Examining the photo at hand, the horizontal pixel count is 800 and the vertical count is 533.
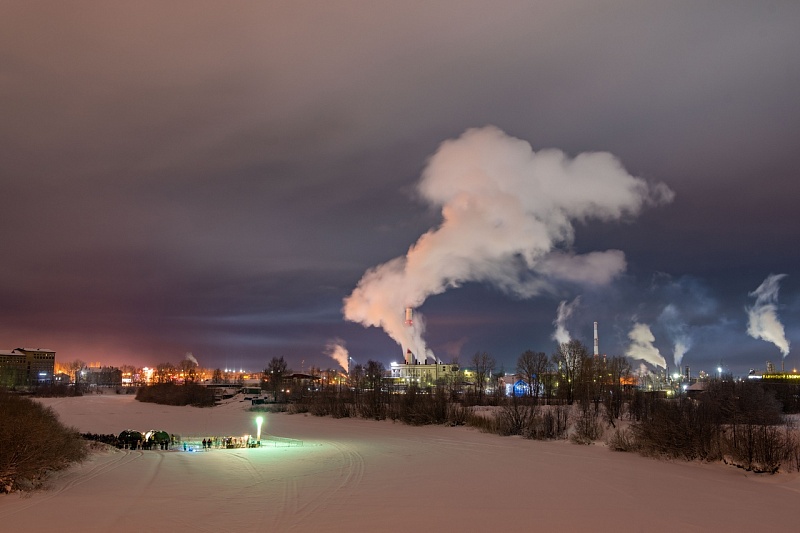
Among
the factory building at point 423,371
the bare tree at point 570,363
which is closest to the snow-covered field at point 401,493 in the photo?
the bare tree at point 570,363

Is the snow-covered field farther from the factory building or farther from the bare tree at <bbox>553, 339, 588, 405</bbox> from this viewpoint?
the factory building

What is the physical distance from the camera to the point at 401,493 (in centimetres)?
1972

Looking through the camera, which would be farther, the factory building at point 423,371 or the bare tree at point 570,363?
the factory building at point 423,371

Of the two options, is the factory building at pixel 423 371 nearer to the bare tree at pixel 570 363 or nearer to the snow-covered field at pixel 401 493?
the bare tree at pixel 570 363

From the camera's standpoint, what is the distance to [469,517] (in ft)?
53.4

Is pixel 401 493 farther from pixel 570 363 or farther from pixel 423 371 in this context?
pixel 423 371

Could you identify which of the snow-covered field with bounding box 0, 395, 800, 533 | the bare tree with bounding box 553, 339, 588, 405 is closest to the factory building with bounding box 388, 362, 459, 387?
the bare tree with bounding box 553, 339, 588, 405

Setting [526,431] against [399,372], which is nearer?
[526,431]

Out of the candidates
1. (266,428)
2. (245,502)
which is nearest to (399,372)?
(266,428)

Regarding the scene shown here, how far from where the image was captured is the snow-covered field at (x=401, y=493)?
50.9 feet

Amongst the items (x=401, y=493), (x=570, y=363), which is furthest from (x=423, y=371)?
(x=401, y=493)

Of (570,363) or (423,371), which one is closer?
(570,363)

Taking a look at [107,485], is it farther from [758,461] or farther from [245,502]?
[758,461]

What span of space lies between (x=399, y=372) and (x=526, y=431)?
126m
